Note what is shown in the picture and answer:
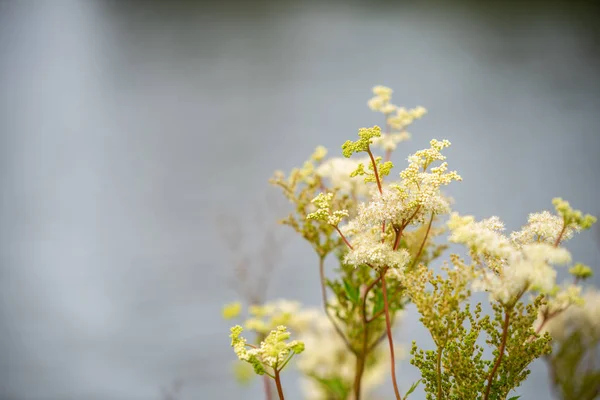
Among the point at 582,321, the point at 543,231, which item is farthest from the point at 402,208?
the point at 582,321

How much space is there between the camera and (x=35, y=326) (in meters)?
1.50

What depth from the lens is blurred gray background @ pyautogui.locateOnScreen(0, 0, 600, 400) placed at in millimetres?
1352

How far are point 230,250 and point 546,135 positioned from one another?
40.1 inches

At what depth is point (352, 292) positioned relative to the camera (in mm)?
686

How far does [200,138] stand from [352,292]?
96cm

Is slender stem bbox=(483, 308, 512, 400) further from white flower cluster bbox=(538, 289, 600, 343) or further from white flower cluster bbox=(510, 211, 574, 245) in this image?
white flower cluster bbox=(538, 289, 600, 343)

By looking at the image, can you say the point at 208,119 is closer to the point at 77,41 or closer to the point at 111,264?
the point at 77,41

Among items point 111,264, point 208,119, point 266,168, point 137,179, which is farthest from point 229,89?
point 111,264

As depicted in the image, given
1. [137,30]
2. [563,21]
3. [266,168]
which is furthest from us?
[266,168]

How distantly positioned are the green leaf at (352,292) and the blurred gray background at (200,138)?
690 millimetres

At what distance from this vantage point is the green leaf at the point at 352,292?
680mm

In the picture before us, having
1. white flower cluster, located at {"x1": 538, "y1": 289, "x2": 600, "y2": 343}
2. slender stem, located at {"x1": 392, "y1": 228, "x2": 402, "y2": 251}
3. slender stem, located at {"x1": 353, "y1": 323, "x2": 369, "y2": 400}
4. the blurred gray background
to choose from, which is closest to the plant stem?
slender stem, located at {"x1": 353, "y1": 323, "x2": 369, "y2": 400}

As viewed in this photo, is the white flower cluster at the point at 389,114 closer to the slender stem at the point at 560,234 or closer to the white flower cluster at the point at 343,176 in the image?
the white flower cluster at the point at 343,176

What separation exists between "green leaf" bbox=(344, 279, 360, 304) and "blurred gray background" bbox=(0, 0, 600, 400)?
690 mm
